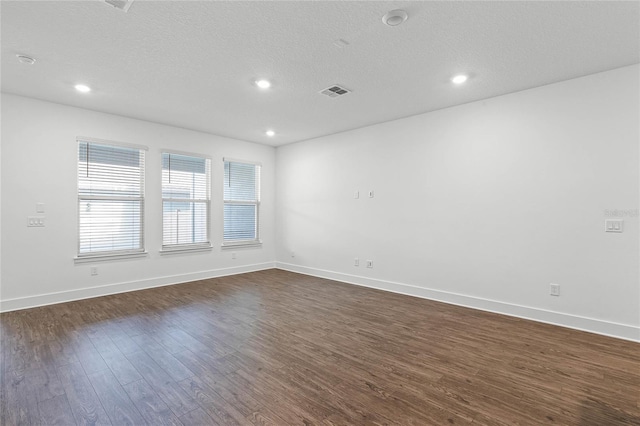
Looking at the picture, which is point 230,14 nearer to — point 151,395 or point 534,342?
point 151,395

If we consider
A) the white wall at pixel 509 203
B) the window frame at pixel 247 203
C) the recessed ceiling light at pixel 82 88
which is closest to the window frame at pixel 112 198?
the recessed ceiling light at pixel 82 88

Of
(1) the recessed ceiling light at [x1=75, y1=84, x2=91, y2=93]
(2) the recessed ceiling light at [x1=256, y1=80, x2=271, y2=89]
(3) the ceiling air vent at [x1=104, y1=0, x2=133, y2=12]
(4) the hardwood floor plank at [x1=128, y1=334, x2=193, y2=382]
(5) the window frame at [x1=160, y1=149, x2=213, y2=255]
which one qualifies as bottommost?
(4) the hardwood floor plank at [x1=128, y1=334, x2=193, y2=382]

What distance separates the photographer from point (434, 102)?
397 cm

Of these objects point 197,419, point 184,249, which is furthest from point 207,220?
point 197,419

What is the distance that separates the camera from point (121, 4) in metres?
2.08

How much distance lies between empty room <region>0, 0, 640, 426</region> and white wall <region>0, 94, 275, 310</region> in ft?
0.09

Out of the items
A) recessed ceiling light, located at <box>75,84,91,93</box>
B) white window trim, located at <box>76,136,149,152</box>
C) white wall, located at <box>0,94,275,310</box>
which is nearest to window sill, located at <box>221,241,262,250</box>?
white wall, located at <box>0,94,275,310</box>

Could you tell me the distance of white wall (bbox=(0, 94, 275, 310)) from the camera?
12.3 ft

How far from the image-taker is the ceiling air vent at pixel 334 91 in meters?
3.52

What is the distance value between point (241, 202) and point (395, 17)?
4721 millimetres

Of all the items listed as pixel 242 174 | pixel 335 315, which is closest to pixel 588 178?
pixel 335 315

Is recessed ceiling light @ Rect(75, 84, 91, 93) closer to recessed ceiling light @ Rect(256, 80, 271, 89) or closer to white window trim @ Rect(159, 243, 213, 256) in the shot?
recessed ceiling light @ Rect(256, 80, 271, 89)

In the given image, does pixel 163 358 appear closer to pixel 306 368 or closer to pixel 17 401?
pixel 17 401

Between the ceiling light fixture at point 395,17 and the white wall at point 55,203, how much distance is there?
4238mm
